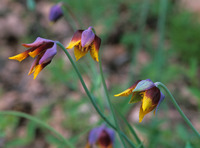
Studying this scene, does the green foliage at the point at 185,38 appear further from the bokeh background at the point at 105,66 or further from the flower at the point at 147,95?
the flower at the point at 147,95

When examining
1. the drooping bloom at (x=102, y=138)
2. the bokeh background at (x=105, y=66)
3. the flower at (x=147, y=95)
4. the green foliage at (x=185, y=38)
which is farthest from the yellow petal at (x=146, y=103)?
the green foliage at (x=185, y=38)

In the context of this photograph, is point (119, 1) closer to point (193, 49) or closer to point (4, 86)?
point (193, 49)

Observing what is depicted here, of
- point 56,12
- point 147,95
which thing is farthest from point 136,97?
point 56,12

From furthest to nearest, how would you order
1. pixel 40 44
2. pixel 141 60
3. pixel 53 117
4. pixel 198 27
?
pixel 141 60
pixel 198 27
pixel 53 117
pixel 40 44

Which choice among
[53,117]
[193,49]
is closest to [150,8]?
[193,49]

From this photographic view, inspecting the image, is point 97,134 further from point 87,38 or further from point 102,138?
point 87,38

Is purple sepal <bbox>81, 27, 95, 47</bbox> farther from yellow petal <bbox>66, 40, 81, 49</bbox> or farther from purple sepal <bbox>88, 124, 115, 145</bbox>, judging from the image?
purple sepal <bbox>88, 124, 115, 145</bbox>

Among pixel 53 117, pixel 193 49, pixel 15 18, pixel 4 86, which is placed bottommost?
pixel 193 49
